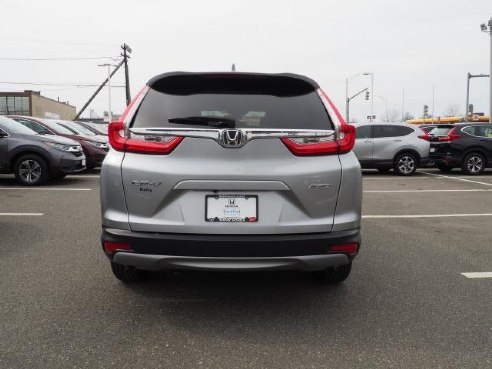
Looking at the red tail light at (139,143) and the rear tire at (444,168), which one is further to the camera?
the rear tire at (444,168)

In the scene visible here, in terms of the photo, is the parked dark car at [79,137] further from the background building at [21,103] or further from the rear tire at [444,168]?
the background building at [21,103]

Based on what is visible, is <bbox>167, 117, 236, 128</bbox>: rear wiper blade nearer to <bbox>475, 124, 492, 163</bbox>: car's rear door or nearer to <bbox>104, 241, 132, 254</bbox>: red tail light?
<bbox>104, 241, 132, 254</bbox>: red tail light

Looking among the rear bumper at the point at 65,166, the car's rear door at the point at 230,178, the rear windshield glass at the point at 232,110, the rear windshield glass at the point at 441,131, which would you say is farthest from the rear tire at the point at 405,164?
the car's rear door at the point at 230,178

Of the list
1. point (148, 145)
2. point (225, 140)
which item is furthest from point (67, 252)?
point (225, 140)

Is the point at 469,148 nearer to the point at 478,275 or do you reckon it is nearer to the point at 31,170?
the point at 478,275

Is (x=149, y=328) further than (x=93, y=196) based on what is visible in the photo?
No

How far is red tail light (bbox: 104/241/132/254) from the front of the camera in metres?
3.00

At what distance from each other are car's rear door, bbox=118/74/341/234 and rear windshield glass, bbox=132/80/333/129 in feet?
0.06

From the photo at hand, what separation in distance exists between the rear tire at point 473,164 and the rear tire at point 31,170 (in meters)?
11.3

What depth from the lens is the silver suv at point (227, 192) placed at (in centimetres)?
289

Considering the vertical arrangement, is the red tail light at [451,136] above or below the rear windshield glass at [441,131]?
below

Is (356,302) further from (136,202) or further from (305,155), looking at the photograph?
(136,202)

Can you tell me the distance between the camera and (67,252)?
479cm

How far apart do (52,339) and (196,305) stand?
102 cm
